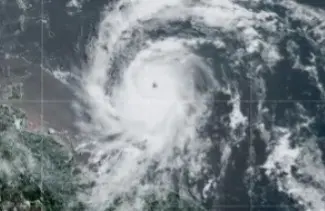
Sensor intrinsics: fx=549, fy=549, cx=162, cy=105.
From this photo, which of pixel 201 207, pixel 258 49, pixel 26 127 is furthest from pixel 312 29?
pixel 26 127

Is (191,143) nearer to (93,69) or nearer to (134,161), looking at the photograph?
(134,161)

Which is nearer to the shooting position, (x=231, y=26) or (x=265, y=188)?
(x=265, y=188)

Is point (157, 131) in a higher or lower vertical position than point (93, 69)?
lower

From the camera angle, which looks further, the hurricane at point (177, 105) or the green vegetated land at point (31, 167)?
the hurricane at point (177, 105)

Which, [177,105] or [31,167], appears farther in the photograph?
[177,105]

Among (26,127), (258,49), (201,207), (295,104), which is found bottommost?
(201,207)

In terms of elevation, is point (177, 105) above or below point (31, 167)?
above

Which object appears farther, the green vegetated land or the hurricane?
the hurricane
